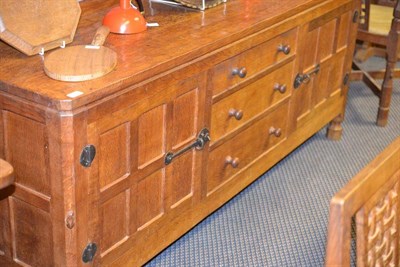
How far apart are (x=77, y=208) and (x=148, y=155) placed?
12.4 inches

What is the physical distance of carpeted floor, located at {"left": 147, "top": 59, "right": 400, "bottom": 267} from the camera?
2.54 meters

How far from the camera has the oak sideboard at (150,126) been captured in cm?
182

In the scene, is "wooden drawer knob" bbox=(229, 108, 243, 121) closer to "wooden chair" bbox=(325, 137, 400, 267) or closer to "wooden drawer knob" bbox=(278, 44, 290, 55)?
"wooden drawer knob" bbox=(278, 44, 290, 55)

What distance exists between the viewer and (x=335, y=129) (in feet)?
11.3

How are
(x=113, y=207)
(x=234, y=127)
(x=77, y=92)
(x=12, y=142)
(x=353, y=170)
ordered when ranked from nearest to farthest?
(x=77, y=92) → (x=12, y=142) → (x=113, y=207) → (x=234, y=127) → (x=353, y=170)

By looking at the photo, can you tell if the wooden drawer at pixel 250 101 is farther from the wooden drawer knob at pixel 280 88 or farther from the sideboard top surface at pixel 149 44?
the sideboard top surface at pixel 149 44

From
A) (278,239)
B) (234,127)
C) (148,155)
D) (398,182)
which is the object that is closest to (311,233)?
(278,239)

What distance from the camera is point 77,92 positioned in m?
A: 1.75

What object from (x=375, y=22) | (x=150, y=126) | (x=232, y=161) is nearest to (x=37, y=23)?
(x=150, y=126)

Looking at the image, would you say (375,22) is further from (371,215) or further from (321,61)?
(371,215)

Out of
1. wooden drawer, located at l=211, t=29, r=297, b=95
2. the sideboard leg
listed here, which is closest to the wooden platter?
wooden drawer, located at l=211, t=29, r=297, b=95

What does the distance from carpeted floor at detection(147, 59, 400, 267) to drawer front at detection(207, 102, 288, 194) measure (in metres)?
0.23

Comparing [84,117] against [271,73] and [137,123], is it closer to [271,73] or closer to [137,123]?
[137,123]

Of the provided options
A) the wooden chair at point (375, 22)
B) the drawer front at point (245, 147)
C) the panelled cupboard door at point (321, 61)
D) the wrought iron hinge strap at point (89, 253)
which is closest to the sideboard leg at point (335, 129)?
the panelled cupboard door at point (321, 61)
